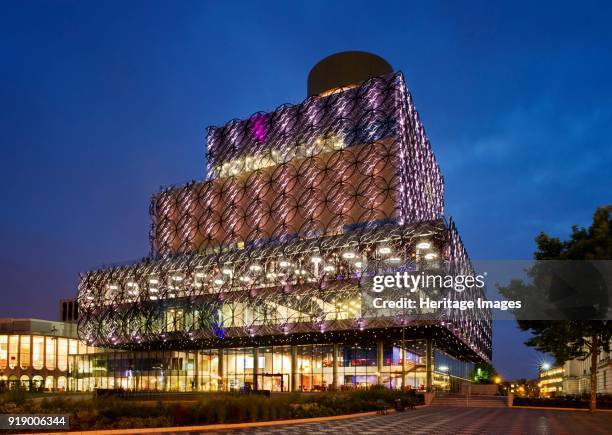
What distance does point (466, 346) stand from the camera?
9119 centimetres

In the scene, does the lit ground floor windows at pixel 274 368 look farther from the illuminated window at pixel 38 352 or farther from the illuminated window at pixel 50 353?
the illuminated window at pixel 50 353

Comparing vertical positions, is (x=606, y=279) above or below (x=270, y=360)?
above

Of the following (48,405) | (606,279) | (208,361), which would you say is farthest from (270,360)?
(48,405)

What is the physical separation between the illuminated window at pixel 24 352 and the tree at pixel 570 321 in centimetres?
9346

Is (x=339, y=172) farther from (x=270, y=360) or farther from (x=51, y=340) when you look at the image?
(x=51, y=340)

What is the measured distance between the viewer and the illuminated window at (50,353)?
11831 cm

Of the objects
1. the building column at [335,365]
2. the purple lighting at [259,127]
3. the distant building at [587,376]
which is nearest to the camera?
the building column at [335,365]

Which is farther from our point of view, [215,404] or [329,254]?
[329,254]

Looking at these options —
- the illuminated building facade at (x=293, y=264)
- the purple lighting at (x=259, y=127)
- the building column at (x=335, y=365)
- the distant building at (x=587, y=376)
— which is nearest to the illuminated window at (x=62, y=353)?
the illuminated building facade at (x=293, y=264)

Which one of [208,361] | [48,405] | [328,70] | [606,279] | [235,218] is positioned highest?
[328,70]

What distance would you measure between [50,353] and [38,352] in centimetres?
285

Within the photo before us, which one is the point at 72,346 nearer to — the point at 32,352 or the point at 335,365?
the point at 32,352

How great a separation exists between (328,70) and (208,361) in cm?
5067

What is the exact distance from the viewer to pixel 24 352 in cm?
11525
